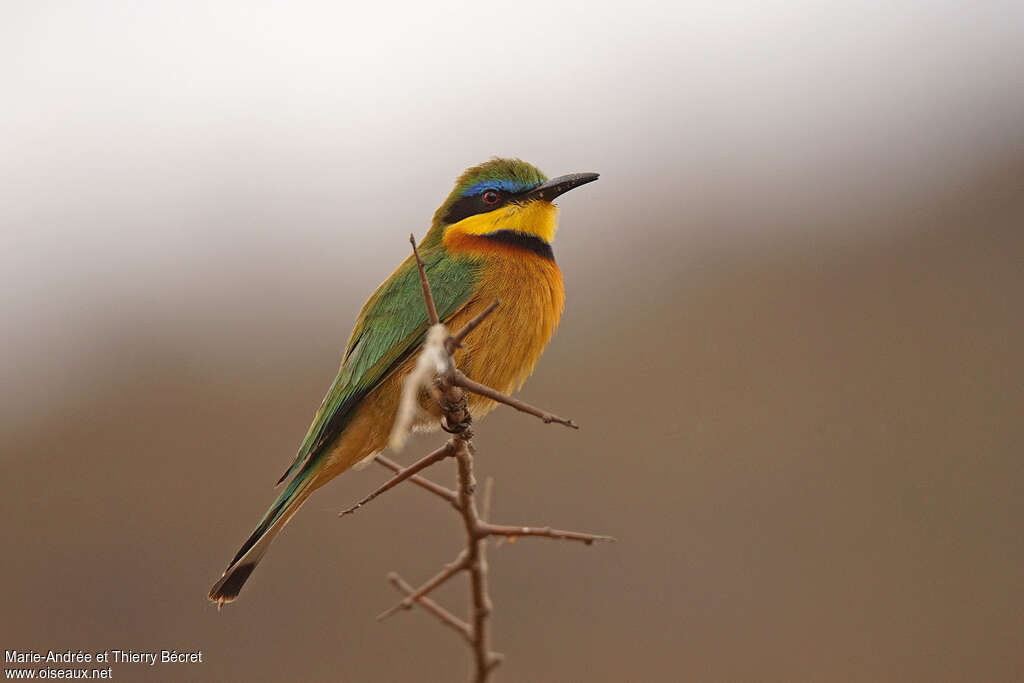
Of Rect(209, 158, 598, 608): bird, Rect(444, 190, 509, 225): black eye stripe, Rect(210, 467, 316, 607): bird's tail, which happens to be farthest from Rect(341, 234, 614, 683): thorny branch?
Rect(444, 190, 509, 225): black eye stripe

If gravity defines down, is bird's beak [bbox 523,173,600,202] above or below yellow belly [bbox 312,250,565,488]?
above

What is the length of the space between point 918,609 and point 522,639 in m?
2.46

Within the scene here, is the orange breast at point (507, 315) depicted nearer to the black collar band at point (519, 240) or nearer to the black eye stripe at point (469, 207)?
the black collar band at point (519, 240)

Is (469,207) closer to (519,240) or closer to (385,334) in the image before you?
(519,240)

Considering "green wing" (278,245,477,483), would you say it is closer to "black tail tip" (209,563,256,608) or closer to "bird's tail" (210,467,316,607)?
"bird's tail" (210,467,316,607)

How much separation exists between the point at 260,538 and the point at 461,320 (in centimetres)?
Result: 90

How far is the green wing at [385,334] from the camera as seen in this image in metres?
2.90

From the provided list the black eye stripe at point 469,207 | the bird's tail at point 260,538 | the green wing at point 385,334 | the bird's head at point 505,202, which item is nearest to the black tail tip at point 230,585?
the bird's tail at point 260,538

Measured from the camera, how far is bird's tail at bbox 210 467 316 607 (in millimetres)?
2559

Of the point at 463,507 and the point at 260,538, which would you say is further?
the point at 260,538

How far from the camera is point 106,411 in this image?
848cm

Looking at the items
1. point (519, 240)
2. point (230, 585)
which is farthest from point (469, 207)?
point (230, 585)

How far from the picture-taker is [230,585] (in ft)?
8.50

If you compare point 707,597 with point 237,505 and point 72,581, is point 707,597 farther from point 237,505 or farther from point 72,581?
point 72,581
